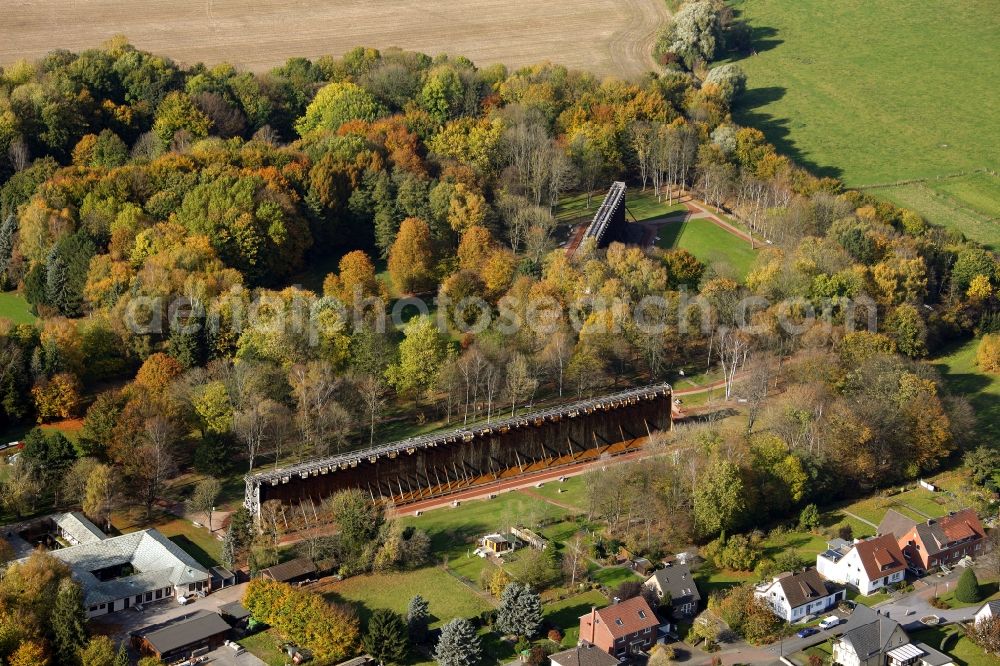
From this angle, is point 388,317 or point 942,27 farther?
point 942,27

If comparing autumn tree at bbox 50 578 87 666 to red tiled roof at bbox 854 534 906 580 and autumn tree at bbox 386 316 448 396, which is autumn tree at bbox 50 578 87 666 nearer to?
autumn tree at bbox 386 316 448 396

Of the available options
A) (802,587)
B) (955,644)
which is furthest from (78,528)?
(955,644)

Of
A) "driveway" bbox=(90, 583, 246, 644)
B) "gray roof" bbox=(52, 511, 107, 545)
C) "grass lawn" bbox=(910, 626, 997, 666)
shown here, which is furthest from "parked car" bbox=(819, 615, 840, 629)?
"gray roof" bbox=(52, 511, 107, 545)

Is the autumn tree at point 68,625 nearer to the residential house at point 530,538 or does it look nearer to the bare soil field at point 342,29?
the residential house at point 530,538

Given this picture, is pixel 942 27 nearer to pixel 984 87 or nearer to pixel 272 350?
pixel 984 87

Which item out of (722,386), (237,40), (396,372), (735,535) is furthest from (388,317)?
(237,40)
